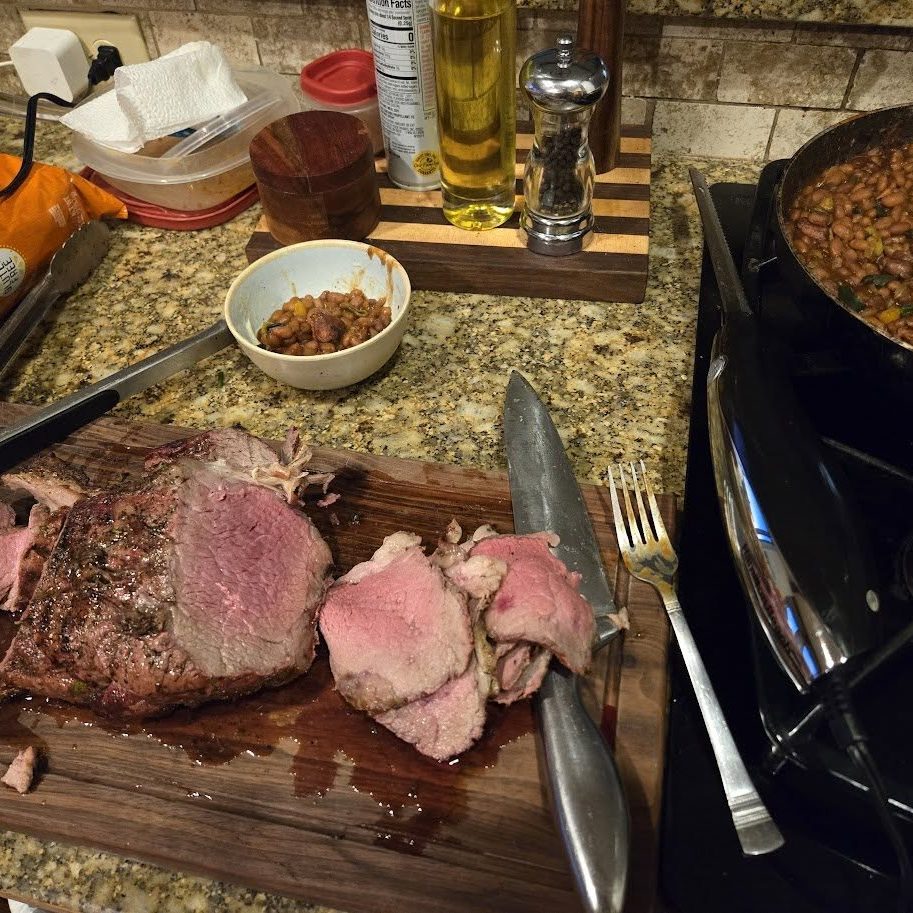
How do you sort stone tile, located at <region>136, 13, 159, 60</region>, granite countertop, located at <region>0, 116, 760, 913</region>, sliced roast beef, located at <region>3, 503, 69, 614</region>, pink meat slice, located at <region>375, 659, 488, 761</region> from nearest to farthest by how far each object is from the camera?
1. pink meat slice, located at <region>375, 659, 488, 761</region>
2. sliced roast beef, located at <region>3, 503, 69, 614</region>
3. granite countertop, located at <region>0, 116, 760, 913</region>
4. stone tile, located at <region>136, 13, 159, 60</region>

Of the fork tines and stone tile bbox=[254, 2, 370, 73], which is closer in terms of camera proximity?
the fork tines

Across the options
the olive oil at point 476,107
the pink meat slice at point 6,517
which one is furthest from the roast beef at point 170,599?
the olive oil at point 476,107

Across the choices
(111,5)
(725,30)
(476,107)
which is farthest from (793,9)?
(111,5)

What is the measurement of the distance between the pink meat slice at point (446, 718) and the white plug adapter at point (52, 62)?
1.66 metres

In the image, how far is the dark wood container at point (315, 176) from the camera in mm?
1326

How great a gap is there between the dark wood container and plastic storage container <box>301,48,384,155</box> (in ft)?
0.40

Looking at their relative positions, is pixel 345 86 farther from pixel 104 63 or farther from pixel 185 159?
pixel 104 63

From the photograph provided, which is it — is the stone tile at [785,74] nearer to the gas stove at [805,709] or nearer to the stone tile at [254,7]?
the gas stove at [805,709]

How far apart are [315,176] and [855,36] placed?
3.40 feet

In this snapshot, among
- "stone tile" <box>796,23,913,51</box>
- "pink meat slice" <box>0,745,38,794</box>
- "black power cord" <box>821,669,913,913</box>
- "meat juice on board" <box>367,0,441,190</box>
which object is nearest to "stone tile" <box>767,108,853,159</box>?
"stone tile" <box>796,23,913,51</box>

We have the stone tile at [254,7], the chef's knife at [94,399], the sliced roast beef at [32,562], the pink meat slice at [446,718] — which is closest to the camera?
the pink meat slice at [446,718]

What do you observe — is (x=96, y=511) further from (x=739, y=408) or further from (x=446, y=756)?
(x=739, y=408)

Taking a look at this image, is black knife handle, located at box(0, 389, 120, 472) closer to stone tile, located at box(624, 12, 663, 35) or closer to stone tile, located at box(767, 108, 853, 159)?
stone tile, located at box(624, 12, 663, 35)

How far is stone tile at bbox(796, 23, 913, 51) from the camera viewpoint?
55.9 inches
